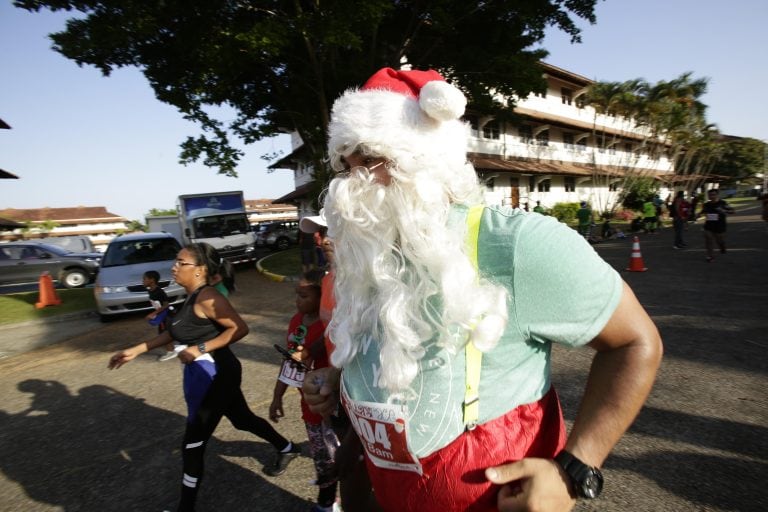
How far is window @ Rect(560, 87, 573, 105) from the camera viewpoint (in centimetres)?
2949

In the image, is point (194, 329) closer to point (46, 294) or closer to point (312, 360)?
point (312, 360)

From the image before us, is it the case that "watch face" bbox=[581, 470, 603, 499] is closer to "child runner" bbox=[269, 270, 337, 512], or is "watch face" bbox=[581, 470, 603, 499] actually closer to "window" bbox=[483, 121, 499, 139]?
"child runner" bbox=[269, 270, 337, 512]

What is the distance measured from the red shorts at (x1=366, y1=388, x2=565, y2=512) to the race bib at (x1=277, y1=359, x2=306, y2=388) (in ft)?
5.66

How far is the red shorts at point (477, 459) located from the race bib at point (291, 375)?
1724 millimetres

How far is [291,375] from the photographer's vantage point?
2.77 m

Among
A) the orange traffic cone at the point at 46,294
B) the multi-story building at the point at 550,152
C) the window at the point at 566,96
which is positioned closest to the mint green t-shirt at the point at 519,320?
the orange traffic cone at the point at 46,294

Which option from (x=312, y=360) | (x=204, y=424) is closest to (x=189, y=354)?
(x=204, y=424)

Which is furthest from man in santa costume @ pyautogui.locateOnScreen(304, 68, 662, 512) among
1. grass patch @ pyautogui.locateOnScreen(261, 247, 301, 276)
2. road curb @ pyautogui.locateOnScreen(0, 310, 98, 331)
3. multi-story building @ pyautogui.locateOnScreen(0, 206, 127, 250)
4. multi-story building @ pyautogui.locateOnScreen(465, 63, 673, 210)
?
multi-story building @ pyautogui.locateOnScreen(0, 206, 127, 250)

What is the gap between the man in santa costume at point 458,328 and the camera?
3.11ft

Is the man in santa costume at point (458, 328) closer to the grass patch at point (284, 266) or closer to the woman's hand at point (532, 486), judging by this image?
the woman's hand at point (532, 486)

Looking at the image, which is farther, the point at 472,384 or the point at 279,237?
the point at 279,237

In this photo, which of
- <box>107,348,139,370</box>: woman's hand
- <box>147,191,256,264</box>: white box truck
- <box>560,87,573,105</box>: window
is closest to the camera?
<box>107,348,139,370</box>: woman's hand

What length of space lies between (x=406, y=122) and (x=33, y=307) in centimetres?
1302

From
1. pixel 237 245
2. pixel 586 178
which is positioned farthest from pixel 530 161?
pixel 237 245
